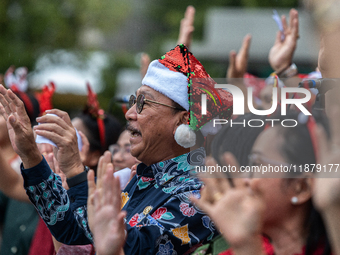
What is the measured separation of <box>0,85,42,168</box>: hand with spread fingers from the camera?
2.22m

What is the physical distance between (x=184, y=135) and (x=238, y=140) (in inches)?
22.1

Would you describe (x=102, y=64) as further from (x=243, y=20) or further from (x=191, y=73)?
(x=191, y=73)

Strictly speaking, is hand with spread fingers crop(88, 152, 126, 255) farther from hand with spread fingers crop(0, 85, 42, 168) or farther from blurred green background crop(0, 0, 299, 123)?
blurred green background crop(0, 0, 299, 123)

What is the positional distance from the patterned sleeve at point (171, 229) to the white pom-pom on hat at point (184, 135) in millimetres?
331

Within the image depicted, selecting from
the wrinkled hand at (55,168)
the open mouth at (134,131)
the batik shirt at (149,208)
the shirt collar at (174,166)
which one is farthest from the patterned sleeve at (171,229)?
the wrinkled hand at (55,168)

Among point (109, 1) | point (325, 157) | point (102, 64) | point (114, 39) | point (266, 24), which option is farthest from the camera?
point (114, 39)

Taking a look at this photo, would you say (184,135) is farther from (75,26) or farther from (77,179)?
(75,26)

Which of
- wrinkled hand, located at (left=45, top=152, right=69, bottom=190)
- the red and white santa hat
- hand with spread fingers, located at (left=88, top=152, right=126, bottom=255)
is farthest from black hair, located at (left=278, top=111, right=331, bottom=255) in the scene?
wrinkled hand, located at (left=45, top=152, right=69, bottom=190)

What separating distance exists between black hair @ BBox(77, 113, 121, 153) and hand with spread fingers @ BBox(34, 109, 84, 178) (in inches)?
41.3

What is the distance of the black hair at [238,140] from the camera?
171 centimetres

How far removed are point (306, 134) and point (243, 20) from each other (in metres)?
9.41

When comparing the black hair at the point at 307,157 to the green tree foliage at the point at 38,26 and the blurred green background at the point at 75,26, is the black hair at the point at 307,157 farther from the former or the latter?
the green tree foliage at the point at 38,26

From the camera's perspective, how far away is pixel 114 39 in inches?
987

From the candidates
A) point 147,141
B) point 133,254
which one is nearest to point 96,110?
point 147,141
